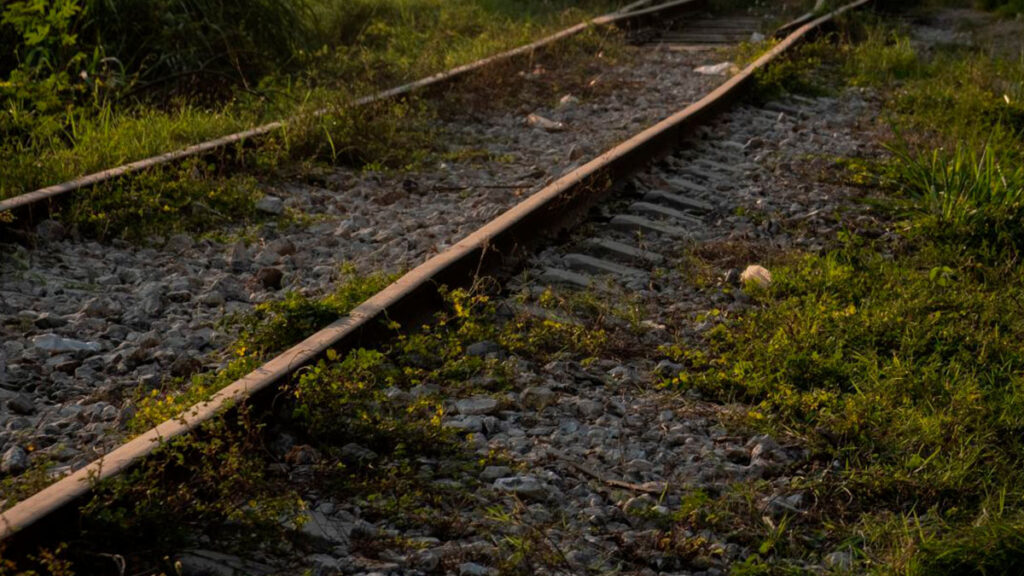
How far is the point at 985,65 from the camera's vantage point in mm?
9562

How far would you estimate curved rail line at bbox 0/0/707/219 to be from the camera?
5.12 metres

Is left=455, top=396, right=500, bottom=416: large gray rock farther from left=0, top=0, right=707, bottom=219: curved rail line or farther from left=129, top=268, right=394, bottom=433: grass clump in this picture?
left=0, top=0, right=707, bottom=219: curved rail line

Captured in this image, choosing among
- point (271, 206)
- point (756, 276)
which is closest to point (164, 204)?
point (271, 206)

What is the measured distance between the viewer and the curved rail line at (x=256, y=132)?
5.12m

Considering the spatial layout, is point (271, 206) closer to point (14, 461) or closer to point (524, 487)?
point (14, 461)

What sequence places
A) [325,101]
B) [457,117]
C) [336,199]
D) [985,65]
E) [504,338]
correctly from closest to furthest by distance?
1. [504,338]
2. [336,199]
3. [325,101]
4. [457,117]
5. [985,65]

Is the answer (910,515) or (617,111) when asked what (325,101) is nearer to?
(617,111)

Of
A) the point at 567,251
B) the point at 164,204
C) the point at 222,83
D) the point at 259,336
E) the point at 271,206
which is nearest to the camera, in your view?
the point at 259,336

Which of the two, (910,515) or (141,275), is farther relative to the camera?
(141,275)

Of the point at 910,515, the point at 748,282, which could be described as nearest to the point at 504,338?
the point at 748,282

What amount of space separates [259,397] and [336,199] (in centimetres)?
276

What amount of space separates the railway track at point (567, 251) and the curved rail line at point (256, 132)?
3.39 ft

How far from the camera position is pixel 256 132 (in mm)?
6488

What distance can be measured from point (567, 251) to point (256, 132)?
6.95 feet
